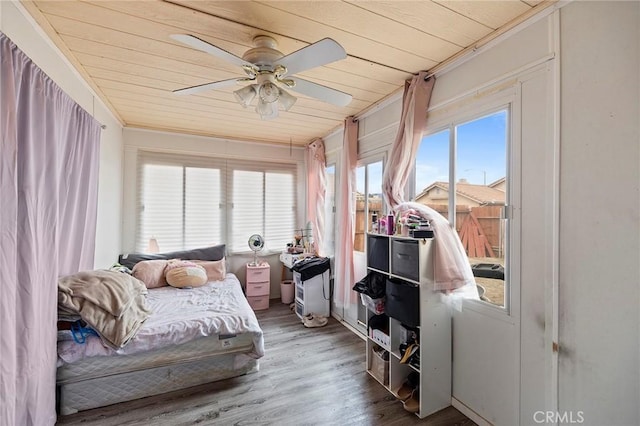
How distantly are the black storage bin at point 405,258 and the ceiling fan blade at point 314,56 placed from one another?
1282 mm

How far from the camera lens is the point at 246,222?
13.9 feet

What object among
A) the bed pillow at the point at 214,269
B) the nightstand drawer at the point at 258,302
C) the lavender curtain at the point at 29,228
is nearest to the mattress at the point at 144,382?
the lavender curtain at the point at 29,228

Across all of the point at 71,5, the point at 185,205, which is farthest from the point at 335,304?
the point at 71,5

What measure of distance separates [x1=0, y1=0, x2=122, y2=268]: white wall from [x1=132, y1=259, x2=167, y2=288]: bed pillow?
1.02 ft

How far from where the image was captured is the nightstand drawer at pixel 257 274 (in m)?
3.88

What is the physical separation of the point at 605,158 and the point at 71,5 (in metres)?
2.82

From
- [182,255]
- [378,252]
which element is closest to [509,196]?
[378,252]

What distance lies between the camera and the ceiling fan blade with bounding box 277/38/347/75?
130 cm

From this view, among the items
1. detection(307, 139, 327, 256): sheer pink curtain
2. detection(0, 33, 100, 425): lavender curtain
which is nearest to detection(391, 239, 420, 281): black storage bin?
detection(307, 139, 327, 256): sheer pink curtain

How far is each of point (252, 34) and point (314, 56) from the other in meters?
0.52

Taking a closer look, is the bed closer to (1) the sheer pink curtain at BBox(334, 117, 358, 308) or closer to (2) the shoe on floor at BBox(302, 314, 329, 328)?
(2) the shoe on floor at BBox(302, 314, 329, 328)

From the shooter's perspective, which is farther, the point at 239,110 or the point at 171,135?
the point at 171,135

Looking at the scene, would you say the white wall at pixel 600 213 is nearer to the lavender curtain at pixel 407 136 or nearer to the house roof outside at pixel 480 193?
the house roof outside at pixel 480 193

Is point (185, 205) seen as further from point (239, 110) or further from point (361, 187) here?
point (361, 187)
